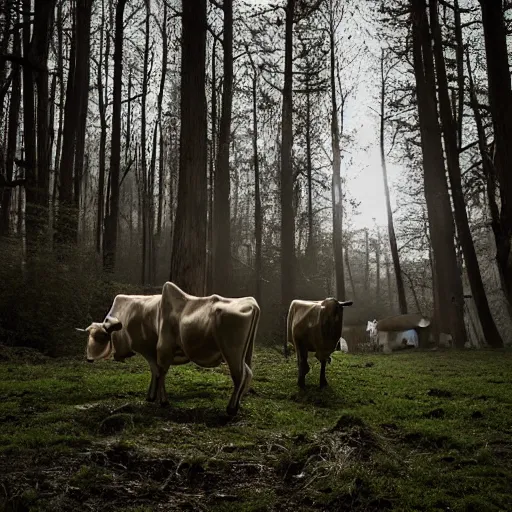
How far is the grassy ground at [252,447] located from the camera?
326cm

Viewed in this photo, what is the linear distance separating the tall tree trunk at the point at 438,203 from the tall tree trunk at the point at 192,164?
8.28m

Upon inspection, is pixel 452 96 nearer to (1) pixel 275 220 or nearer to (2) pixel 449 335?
(2) pixel 449 335

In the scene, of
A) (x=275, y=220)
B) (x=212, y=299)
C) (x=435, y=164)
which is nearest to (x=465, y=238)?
(x=435, y=164)

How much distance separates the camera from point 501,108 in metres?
6.62

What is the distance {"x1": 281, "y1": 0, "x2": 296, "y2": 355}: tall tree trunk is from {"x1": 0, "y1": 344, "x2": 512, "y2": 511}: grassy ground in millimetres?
10086

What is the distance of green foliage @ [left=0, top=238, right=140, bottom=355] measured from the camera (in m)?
10.3

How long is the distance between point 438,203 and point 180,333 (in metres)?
12.4

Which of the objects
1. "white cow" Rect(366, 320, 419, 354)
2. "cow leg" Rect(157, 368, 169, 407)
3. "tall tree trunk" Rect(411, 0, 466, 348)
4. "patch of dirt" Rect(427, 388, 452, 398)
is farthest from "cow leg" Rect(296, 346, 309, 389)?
"white cow" Rect(366, 320, 419, 354)

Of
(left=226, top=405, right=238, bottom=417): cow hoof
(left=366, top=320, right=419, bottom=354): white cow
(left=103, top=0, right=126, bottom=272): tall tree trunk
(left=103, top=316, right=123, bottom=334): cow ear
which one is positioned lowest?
(left=226, top=405, right=238, bottom=417): cow hoof

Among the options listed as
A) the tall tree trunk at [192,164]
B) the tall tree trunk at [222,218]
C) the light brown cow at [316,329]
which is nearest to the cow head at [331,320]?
the light brown cow at [316,329]

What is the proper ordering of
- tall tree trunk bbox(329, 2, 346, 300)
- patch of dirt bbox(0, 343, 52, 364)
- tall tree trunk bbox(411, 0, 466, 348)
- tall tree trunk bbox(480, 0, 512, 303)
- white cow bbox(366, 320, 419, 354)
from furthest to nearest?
1. tall tree trunk bbox(329, 2, 346, 300)
2. white cow bbox(366, 320, 419, 354)
3. tall tree trunk bbox(411, 0, 466, 348)
4. patch of dirt bbox(0, 343, 52, 364)
5. tall tree trunk bbox(480, 0, 512, 303)

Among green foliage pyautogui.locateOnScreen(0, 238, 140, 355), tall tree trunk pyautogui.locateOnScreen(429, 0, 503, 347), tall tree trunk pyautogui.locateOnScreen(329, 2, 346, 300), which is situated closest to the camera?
green foliage pyautogui.locateOnScreen(0, 238, 140, 355)

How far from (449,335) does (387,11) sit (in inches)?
404

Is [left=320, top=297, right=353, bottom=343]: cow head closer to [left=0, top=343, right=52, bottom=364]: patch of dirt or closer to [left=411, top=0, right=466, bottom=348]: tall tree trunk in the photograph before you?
[left=0, top=343, right=52, bottom=364]: patch of dirt
